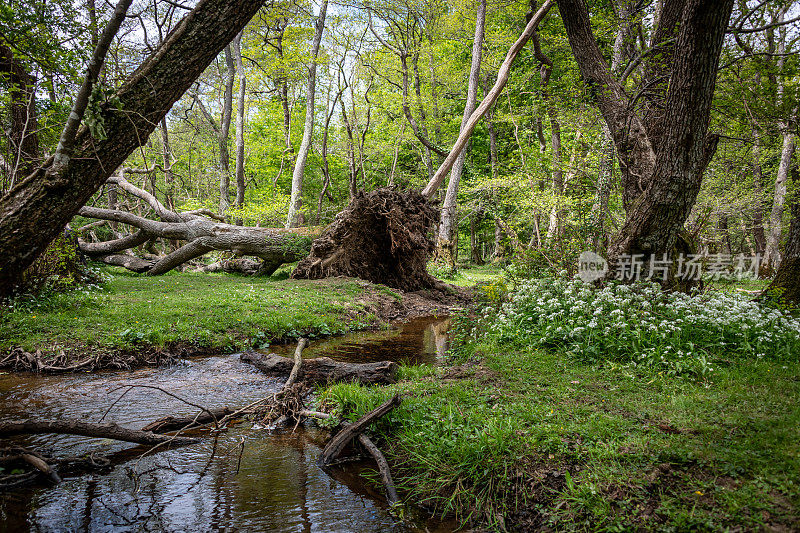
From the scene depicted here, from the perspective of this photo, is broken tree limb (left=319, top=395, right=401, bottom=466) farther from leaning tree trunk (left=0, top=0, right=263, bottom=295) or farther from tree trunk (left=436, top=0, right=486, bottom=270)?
tree trunk (left=436, top=0, right=486, bottom=270)

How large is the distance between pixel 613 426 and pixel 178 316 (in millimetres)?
8067

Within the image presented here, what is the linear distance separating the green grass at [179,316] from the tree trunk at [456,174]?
24.5 ft

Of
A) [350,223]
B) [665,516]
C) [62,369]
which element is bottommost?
[62,369]

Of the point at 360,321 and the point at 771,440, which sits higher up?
the point at 771,440

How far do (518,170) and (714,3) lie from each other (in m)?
12.9

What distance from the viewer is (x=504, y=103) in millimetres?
23875

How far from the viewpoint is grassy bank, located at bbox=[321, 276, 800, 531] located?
2902 mm

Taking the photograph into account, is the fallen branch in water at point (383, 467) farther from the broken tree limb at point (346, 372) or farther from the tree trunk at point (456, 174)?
the tree trunk at point (456, 174)

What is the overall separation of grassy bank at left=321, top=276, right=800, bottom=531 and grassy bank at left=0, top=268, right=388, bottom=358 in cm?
398

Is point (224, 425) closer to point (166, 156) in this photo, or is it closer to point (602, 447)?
point (602, 447)

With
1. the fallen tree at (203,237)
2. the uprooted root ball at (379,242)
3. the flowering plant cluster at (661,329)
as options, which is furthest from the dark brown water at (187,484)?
the fallen tree at (203,237)

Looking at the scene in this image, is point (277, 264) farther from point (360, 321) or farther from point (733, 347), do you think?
point (733, 347)

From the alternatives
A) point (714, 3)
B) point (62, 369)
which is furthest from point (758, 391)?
point (62, 369)

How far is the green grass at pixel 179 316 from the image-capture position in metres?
7.27
